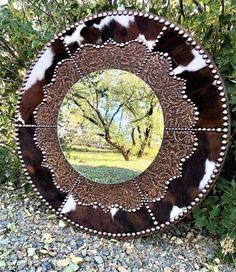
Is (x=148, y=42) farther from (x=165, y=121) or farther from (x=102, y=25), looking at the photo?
(x=165, y=121)

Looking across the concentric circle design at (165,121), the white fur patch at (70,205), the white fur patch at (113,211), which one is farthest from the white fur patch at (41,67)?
the white fur patch at (113,211)

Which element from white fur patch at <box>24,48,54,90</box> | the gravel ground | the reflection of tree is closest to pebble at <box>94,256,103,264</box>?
the gravel ground

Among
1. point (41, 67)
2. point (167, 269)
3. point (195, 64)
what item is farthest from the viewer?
point (41, 67)

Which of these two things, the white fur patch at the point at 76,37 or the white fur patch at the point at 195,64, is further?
the white fur patch at the point at 76,37

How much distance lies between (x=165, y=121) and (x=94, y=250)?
628mm

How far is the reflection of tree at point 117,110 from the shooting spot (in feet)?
5.83

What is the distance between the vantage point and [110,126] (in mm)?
1863

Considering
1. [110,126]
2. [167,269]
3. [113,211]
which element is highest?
[110,126]

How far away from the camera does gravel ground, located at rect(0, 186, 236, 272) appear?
5.88 feet

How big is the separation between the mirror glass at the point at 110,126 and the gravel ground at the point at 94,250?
291mm

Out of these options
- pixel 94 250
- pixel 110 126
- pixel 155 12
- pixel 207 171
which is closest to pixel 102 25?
pixel 155 12

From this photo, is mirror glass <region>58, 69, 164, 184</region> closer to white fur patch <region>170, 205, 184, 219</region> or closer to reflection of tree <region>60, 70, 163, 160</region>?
reflection of tree <region>60, 70, 163, 160</region>

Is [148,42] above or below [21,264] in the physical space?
above

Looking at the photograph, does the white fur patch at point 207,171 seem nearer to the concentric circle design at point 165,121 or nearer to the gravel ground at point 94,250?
the concentric circle design at point 165,121
